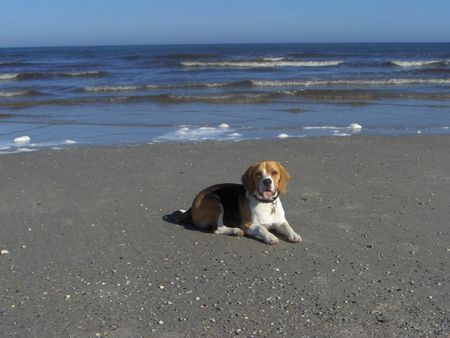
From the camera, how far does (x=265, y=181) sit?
17.3 feet

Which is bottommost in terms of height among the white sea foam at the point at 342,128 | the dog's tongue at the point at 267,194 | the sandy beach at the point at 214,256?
the sandy beach at the point at 214,256

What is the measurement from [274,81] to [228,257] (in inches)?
731

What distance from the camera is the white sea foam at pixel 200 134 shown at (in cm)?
1048

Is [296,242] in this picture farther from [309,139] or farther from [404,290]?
[309,139]

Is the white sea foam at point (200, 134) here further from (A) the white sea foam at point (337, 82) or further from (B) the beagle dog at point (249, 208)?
(A) the white sea foam at point (337, 82)

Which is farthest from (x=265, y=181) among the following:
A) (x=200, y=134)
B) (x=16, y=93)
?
(x=16, y=93)

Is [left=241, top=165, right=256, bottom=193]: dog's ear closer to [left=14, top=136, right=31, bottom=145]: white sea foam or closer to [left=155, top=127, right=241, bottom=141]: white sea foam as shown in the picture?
[left=155, top=127, right=241, bottom=141]: white sea foam

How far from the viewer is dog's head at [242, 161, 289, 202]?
5285 mm

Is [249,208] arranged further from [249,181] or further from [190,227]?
[190,227]

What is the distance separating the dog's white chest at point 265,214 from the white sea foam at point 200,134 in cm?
495

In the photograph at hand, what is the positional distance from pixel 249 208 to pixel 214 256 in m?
0.70

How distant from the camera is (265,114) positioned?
45.4 ft

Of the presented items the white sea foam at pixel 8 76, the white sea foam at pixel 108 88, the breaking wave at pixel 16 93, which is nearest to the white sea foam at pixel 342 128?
the white sea foam at pixel 108 88

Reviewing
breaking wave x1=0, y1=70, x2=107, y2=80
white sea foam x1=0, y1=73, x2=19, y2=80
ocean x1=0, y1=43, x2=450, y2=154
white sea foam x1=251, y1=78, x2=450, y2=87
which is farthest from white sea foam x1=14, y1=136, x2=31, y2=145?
white sea foam x1=0, y1=73, x2=19, y2=80
